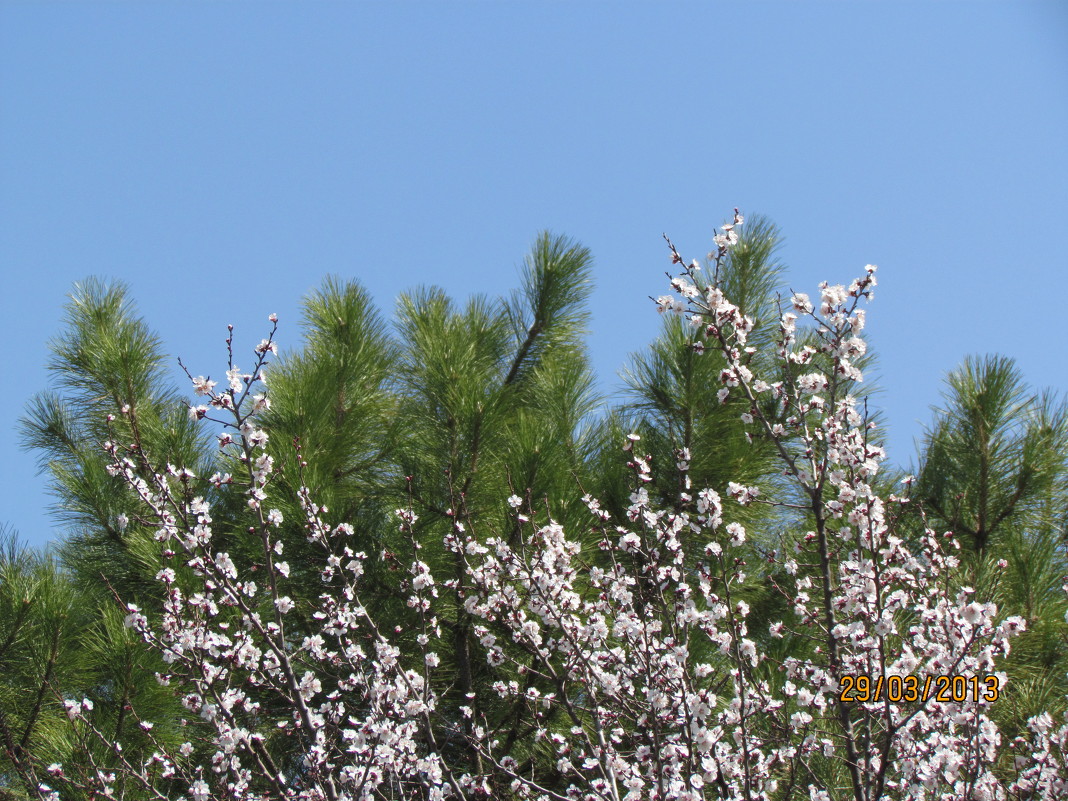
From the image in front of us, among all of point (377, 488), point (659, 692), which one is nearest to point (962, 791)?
point (659, 692)

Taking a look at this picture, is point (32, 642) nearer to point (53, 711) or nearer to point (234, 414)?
point (53, 711)

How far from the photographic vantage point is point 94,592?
13.6ft

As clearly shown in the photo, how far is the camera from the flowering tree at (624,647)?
233 centimetres

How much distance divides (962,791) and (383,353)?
12.7 feet
